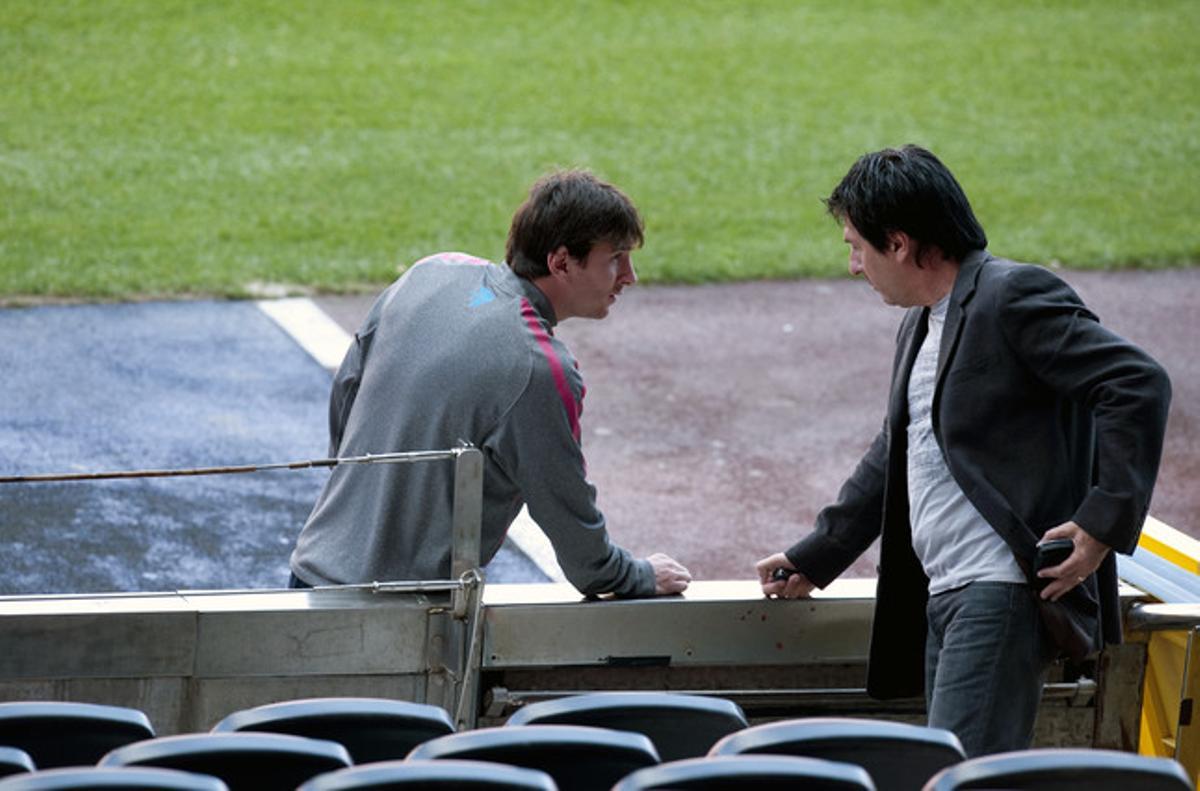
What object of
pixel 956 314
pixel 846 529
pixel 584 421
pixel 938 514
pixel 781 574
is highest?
pixel 956 314

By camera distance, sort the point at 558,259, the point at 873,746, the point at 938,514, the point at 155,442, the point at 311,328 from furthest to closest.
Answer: the point at 311,328
the point at 155,442
the point at 558,259
the point at 938,514
the point at 873,746

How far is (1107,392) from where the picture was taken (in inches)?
156

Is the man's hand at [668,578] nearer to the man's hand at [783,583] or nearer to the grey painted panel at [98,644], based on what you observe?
the man's hand at [783,583]

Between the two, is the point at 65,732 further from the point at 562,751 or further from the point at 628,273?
the point at 628,273

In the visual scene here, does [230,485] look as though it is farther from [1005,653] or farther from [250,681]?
[1005,653]

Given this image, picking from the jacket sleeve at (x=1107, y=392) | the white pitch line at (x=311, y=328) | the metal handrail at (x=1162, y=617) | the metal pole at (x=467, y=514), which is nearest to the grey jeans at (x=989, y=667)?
the jacket sleeve at (x=1107, y=392)

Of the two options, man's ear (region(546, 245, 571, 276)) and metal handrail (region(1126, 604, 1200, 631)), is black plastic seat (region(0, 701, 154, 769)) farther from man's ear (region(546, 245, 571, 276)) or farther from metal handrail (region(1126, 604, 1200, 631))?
metal handrail (region(1126, 604, 1200, 631))

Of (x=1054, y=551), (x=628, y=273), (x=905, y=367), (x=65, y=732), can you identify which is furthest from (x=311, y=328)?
(x=65, y=732)

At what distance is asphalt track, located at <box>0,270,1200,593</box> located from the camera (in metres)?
8.23

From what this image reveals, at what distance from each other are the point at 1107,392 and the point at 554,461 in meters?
1.22

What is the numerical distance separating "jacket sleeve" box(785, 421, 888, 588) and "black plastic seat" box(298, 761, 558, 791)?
5.90ft

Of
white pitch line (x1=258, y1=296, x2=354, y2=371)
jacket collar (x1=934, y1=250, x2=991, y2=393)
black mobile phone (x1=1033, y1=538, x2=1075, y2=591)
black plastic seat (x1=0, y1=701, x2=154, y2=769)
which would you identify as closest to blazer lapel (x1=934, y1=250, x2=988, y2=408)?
jacket collar (x1=934, y1=250, x2=991, y2=393)

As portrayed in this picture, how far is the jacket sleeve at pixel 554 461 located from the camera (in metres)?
4.29

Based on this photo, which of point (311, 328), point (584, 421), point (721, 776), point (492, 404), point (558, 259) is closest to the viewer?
point (721, 776)
